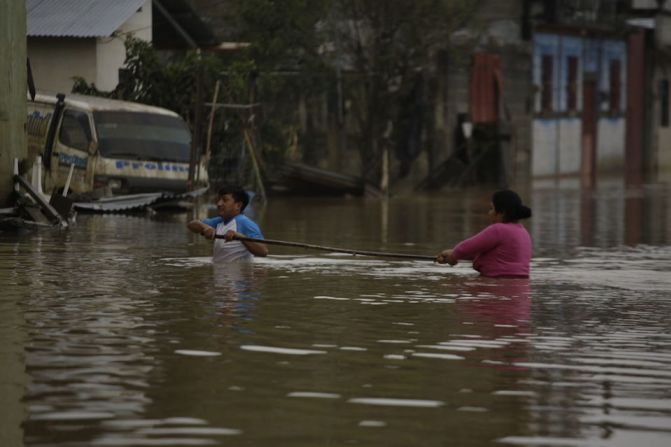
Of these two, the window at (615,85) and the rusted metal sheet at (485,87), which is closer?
Answer: the rusted metal sheet at (485,87)

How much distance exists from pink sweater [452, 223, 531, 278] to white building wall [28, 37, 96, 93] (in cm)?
1907

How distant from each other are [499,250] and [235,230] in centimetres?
231

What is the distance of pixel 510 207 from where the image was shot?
14.1 metres

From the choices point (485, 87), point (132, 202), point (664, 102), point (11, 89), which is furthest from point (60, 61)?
point (664, 102)

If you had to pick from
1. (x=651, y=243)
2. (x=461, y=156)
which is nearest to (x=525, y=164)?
(x=461, y=156)

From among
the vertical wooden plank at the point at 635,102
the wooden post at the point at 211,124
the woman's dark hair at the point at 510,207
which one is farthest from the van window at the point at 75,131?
the vertical wooden plank at the point at 635,102

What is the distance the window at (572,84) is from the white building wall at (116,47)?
19.9 meters

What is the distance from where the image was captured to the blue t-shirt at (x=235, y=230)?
15.0m

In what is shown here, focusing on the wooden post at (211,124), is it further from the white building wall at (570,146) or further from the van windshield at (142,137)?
the white building wall at (570,146)

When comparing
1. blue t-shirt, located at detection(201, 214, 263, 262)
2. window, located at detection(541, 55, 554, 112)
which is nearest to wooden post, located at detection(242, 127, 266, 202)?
blue t-shirt, located at detection(201, 214, 263, 262)

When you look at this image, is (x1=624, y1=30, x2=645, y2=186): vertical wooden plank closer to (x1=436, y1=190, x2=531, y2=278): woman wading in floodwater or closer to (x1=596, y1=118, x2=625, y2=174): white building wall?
(x1=596, y1=118, x2=625, y2=174): white building wall

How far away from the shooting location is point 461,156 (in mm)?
40906

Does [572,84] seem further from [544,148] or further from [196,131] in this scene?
[196,131]

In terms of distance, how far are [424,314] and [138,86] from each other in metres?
20.7
